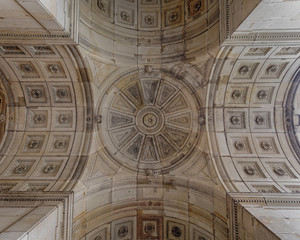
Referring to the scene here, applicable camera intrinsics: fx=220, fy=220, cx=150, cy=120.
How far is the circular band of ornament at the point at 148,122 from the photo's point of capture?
1095cm

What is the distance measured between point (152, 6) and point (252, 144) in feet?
27.1

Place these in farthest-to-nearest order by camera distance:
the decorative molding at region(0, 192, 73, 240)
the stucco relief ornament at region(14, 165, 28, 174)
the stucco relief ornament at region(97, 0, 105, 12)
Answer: the stucco relief ornament at region(97, 0, 105, 12) → the stucco relief ornament at region(14, 165, 28, 174) → the decorative molding at region(0, 192, 73, 240)

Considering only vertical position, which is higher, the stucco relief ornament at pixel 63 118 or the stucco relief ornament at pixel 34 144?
the stucco relief ornament at pixel 63 118

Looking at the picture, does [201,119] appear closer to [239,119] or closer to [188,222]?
[239,119]

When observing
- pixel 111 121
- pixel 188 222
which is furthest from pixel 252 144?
pixel 111 121

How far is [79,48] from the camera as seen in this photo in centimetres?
891

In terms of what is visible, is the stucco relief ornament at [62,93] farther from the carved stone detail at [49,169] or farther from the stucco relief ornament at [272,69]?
the stucco relief ornament at [272,69]

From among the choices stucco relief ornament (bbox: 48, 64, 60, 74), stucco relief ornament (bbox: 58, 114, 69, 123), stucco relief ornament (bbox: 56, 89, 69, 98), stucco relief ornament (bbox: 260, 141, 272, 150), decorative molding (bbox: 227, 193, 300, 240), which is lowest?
decorative molding (bbox: 227, 193, 300, 240)

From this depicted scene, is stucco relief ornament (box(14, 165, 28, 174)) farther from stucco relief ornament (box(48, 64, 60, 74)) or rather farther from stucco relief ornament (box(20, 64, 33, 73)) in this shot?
stucco relief ornament (box(48, 64, 60, 74))

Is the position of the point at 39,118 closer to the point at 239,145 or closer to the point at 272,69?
the point at 239,145

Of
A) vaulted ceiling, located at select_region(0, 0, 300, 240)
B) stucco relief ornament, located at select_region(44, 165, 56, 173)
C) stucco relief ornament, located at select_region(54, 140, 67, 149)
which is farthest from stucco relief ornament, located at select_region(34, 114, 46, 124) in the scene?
stucco relief ornament, located at select_region(44, 165, 56, 173)

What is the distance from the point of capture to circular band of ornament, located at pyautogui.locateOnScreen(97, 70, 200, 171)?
1095 centimetres

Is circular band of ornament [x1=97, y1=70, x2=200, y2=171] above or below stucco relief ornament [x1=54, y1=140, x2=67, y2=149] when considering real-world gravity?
above

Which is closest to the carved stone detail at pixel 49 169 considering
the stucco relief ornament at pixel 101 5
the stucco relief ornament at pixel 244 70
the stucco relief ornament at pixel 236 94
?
the stucco relief ornament at pixel 101 5
